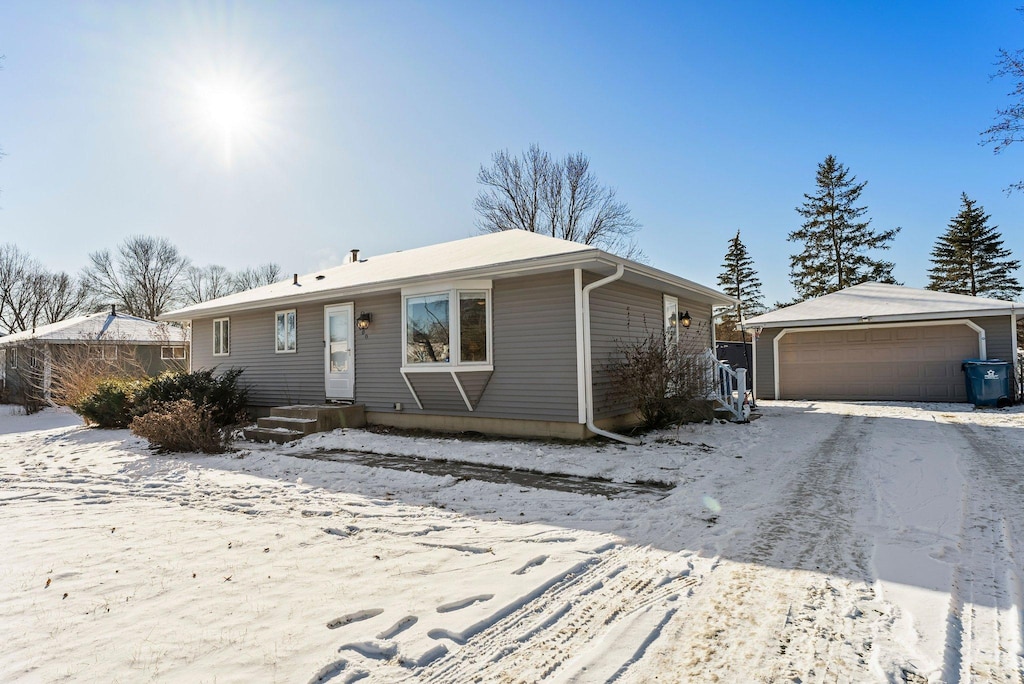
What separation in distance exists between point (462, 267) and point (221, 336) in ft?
24.9

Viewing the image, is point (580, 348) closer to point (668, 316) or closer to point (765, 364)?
point (668, 316)

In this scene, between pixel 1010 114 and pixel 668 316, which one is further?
pixel 1010 114

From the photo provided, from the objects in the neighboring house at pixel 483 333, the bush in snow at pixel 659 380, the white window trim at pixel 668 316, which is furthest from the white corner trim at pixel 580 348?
the white window trim at pixel 668 316

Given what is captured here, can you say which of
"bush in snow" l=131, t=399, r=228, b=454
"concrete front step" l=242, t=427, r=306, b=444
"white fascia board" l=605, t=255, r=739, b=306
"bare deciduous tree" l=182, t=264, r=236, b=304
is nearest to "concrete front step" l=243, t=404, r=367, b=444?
"concrete front step" l=242, t=427, r=306, b=444

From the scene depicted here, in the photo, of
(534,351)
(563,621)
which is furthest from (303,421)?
(563,621)

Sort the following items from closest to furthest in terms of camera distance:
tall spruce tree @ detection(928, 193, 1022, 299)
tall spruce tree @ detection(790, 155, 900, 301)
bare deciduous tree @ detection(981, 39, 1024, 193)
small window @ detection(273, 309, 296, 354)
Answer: small window @ detection(273, 309, 296, 354)
bare deciduous tree @ detection(981, 39, 1024, 193)
tall spruce tree @ detection(928, 193, 1022, 299)
tall spruce tree @ detection(790, 155, 900, 301)

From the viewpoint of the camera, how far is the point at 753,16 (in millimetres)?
8992

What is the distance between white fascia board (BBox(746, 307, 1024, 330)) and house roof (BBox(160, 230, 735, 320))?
10.9ft

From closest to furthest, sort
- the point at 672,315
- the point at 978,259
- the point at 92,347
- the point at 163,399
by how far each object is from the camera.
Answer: the point at 163,399
the point at 672,315
the point at 92,347
the point at 978,259

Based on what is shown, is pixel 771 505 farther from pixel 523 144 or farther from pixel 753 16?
pixel 523 144

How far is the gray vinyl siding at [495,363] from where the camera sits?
7410mm

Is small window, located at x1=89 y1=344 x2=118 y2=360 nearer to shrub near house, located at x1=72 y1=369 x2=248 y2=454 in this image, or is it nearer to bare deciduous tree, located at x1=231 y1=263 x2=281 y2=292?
shrub near house, located at x1=72 y1=369 x2=248 y2=454

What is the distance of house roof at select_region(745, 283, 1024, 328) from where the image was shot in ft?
37.9

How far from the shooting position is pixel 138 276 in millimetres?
33469
